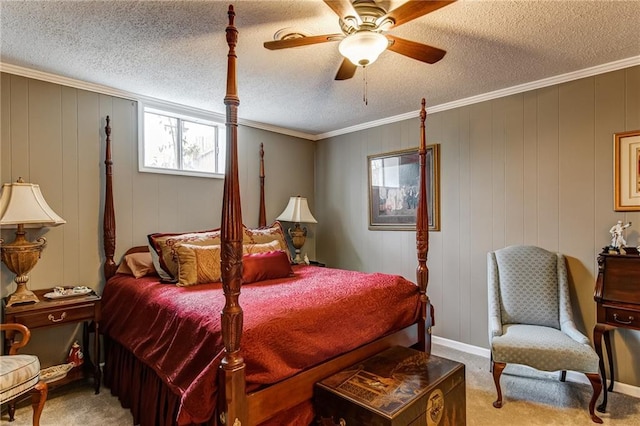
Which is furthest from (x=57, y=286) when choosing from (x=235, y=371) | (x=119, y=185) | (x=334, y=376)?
(x=334, y=376)

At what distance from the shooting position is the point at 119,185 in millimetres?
3123

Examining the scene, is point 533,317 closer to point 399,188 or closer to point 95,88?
point 399,188

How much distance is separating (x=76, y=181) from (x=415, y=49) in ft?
9.15

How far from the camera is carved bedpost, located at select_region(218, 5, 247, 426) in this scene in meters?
1.50

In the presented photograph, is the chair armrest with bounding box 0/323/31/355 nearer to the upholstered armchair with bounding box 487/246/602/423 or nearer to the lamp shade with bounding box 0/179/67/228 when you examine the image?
the lamp shade with bounding box 0/179/67/228

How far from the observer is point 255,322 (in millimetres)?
1718

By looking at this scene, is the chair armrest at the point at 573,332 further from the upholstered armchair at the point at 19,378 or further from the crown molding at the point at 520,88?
the upholstered armchair at the point at 19,378

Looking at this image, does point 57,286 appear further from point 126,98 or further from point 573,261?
point 573,261

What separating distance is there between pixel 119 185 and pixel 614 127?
13.3 ft

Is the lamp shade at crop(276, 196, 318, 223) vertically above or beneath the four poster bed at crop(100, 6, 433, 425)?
above

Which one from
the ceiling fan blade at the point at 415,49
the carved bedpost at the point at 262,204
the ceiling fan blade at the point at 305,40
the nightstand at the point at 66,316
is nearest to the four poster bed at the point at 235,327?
the nightstand at the point at 66,316

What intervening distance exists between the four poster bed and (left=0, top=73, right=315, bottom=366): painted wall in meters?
0.13

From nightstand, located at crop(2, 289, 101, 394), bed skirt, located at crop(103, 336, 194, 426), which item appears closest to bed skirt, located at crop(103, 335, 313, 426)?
bed skirt, located at crop(103, 336, 194, 426)

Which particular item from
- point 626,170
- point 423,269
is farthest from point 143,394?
point 626,170
